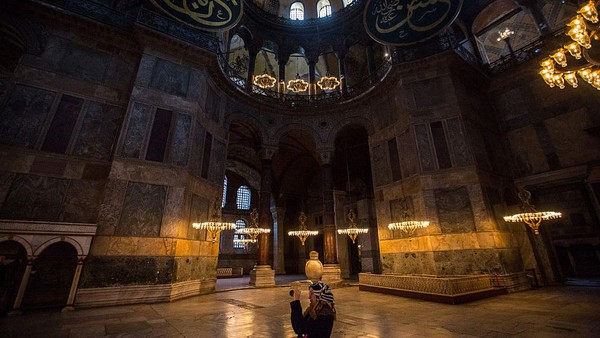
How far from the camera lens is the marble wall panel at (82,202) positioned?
731 cm

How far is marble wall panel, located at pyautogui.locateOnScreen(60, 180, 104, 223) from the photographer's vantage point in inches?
288

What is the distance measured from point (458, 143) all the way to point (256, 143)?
343 inches

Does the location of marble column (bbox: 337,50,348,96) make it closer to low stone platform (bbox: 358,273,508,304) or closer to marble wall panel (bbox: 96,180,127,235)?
low stone platform (bbox: 358,273,508,304)

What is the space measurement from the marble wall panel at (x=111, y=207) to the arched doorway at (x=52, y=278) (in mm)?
886

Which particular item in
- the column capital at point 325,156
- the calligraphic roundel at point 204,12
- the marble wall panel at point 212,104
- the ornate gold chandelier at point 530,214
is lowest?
the ornate gold chandelier at point 530,214

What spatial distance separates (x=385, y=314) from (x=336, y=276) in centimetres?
612

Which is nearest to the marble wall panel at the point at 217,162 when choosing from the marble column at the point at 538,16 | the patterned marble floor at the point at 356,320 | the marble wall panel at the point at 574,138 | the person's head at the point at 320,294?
the patterned marble floor at the point at 356,320

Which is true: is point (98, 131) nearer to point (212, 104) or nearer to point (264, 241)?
point (212, 104)

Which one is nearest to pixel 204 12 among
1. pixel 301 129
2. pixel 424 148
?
pixel 301 129

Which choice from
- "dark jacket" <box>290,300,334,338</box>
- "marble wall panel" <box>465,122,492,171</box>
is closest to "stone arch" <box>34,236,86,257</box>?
"dark jacket" <box>290,300,334,338</box>

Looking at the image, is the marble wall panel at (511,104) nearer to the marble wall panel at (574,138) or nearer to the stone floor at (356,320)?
the marble wall panel at (574,138)

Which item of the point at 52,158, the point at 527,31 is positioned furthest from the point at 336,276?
the point at 527,31

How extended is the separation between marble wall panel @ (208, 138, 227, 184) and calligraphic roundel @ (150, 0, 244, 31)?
4.51 metres

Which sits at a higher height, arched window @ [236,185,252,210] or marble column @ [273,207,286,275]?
arched window @ [236,185,252,210]
